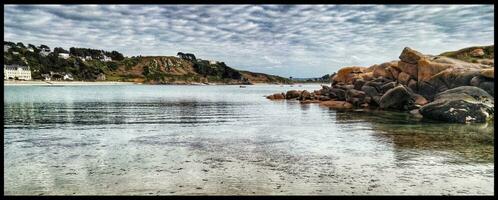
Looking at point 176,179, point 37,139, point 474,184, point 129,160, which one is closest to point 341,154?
point 474,184

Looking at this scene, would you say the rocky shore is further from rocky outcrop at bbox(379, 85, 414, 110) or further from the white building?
the white building

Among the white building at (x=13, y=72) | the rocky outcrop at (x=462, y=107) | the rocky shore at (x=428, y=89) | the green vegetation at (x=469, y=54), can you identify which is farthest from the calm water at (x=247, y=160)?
the white building at (x=13, y=72)

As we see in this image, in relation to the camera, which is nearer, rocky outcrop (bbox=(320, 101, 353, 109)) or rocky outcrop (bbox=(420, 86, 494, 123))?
rocky outcrop (bbox=(420, 86, 494, 123))

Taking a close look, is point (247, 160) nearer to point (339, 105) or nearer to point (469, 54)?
point (339, 105)

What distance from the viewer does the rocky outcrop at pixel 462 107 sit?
1242 inches

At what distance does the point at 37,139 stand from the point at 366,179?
1742 centimetres

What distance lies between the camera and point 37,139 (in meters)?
21.8

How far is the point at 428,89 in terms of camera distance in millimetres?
46969

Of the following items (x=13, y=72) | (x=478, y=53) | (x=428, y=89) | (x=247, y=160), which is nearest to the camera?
(x=247, y=160)

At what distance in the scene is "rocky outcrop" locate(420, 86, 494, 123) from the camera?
31.5 metres

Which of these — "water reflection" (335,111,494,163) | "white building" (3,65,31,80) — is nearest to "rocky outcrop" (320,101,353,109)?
"water reflection" (335,111,494,163)

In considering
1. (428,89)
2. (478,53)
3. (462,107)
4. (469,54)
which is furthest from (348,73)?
(462,107)

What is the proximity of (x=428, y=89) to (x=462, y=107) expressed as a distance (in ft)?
50.9

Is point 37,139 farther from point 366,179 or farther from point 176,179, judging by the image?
point 366,179
